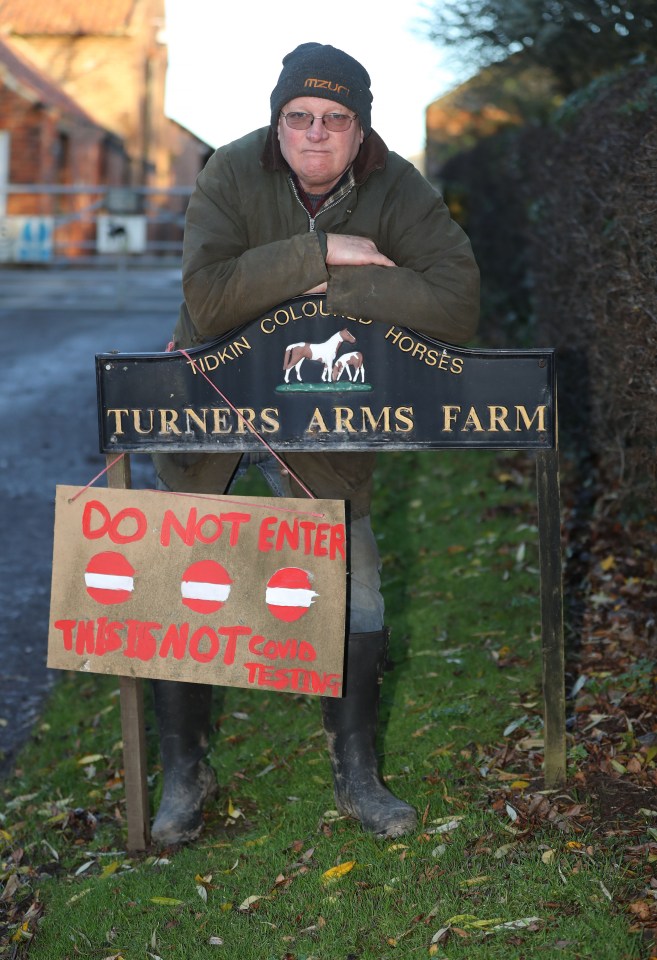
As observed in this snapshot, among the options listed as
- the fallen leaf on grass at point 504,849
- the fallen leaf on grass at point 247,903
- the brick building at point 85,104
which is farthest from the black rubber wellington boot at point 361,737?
the brick building at point 85,104

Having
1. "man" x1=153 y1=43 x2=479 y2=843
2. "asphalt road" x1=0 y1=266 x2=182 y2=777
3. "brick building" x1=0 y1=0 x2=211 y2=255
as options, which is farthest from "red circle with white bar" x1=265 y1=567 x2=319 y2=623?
"brick building" x1=0 y1=0 x2=211 y2=255

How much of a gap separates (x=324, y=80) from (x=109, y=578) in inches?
62.2

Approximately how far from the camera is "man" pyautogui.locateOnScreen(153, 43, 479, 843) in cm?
322

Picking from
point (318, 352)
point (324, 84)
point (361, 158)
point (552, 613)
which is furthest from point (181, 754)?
point (324, 84)

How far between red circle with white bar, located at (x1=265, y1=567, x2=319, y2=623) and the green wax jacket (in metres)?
0.30

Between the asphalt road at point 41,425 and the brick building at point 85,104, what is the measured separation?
7433 mm

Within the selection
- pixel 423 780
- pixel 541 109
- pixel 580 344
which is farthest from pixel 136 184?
pixel 423 780

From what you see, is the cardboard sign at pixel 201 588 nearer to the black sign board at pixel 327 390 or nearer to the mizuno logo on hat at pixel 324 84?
the black sign board at pixel 327 390

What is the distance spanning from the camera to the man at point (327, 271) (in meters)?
3.22

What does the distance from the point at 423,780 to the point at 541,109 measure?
14.0 meters

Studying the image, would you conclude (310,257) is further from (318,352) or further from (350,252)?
(318,352)

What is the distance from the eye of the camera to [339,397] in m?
3.32

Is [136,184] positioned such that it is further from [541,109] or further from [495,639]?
[495,639]

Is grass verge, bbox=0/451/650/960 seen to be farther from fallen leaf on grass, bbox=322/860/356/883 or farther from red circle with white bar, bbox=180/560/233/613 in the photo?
red circle with white bar, bbox=180/560/233/613
